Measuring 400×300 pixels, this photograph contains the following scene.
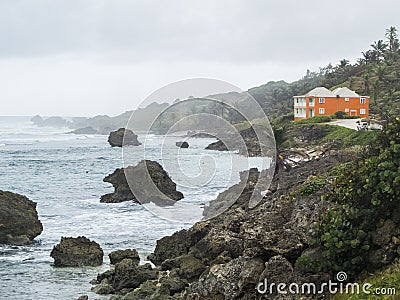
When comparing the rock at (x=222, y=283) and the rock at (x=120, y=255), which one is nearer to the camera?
the rock at (x=222, y=283)

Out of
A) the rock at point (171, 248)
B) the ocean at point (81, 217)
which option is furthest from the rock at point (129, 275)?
the rock at point (171, 248)

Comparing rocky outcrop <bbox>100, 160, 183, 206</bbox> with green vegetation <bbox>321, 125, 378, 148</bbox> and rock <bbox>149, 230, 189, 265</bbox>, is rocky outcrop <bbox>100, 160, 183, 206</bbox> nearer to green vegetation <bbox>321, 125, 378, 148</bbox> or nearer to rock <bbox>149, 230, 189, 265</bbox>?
rock <bbox>149, 230, 189, 265</bbox>

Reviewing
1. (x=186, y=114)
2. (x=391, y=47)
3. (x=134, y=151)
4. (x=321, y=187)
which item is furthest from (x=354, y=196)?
(x=391, y=47)

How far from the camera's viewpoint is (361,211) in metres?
11.3

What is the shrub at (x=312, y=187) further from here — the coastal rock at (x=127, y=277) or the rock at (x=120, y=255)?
the rock at (x=120, y=255)

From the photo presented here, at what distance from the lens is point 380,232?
1107 cm

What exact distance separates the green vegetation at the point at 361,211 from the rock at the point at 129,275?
7.40 m

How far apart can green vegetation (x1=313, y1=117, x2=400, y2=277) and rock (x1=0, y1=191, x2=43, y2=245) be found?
17163 millimetres

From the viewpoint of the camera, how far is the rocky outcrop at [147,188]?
1390 inches

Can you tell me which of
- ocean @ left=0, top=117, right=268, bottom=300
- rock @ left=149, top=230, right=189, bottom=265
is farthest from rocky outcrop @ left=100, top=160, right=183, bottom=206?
rock @ left=149, top=230, right=189, bottom=265

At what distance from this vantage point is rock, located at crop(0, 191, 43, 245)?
82.3ft

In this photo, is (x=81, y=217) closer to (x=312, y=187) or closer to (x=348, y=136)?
(x=312, y=187)
